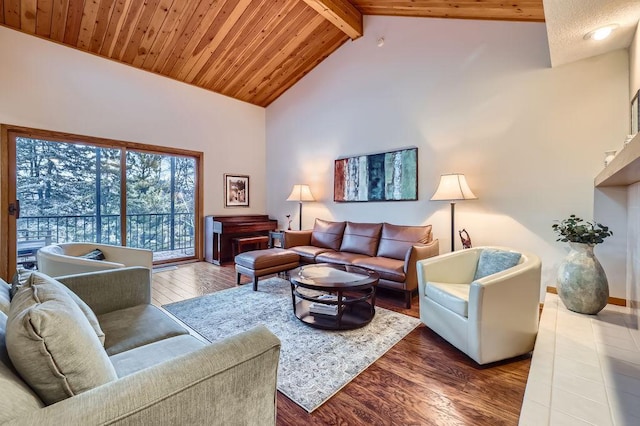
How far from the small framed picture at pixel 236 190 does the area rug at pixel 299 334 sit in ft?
8.38

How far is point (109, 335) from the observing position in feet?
4.89

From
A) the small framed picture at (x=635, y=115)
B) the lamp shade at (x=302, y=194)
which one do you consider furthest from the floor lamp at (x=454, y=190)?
the lamp shade at (x=302, y=194)

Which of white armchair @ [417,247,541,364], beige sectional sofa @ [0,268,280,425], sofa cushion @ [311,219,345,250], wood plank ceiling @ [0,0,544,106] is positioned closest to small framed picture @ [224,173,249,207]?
wood plank ceiling @ [0,0,544,106]

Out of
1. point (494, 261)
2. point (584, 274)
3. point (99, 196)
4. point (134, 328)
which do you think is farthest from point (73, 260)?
point (584, 274)

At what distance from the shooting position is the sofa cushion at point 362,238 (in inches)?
154

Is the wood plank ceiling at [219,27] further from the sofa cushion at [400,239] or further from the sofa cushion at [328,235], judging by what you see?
the sofa cushion at [328,235]

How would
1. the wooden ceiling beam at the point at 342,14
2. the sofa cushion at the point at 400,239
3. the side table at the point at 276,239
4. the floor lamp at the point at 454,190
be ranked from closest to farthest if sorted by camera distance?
the floor lamp at the point at 454,190, the sofa cushion at the point at 400,239, the wooden ceiling beam at the point at 342,14, the side table at the point at 276,239

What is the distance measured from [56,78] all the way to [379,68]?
4.44 m

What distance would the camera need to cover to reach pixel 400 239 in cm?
364

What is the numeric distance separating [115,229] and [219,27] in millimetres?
3414

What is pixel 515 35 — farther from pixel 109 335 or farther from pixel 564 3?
pixel 109 335

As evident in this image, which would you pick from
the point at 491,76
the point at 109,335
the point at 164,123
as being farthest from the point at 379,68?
the point at 109,335

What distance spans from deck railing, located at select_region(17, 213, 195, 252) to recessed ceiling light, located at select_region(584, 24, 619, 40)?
5.67 m

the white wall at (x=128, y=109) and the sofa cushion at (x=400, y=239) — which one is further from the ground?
the white wall at (x=128, y=109)
